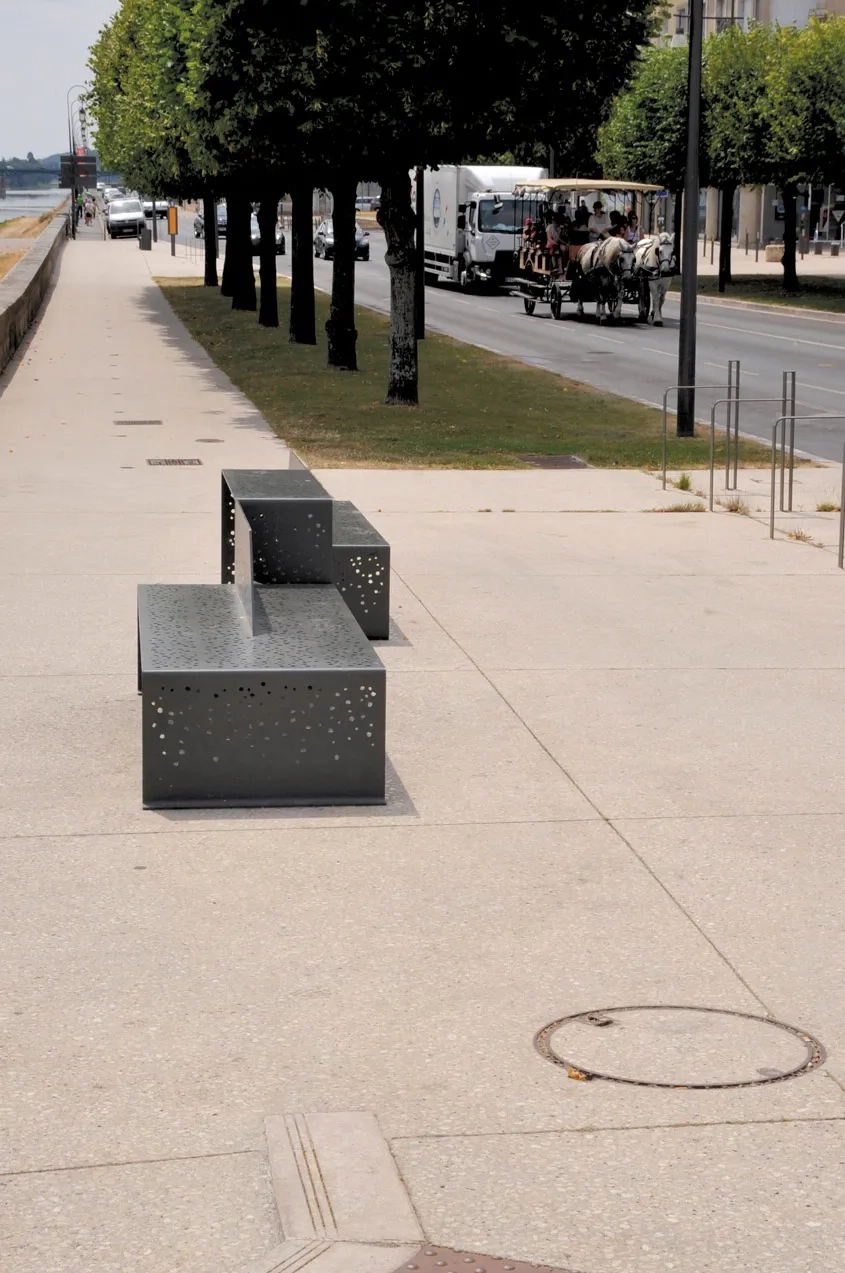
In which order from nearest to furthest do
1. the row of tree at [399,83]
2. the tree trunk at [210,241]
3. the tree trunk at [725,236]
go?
the row of tree at [399,83] < the tree trunk at [210,241] < the tree trunk at [725,236]

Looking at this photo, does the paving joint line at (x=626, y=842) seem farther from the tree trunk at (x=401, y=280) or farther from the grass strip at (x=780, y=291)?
the grass strip at (x=780, y=291)

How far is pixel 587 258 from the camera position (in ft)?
132

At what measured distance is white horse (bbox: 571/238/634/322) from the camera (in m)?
39.0

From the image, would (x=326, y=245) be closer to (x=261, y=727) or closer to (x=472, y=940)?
(x=261, y=727)

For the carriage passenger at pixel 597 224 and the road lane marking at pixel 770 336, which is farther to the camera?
the carriage passenger at pixel 597 224

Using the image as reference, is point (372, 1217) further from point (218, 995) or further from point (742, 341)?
point (742, 341)

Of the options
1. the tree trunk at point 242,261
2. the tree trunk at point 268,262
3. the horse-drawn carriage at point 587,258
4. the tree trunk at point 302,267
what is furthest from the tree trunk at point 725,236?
the tree trunk at point 302,267

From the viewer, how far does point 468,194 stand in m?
50.3

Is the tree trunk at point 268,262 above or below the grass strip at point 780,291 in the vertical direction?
above

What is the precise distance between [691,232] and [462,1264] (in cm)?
1687

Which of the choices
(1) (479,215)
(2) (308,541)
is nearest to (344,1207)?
(2) (308,541)

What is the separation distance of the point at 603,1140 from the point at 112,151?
197 feet

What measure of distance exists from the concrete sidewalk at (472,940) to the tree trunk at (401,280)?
11.3 meters

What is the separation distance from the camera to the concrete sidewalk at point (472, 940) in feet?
13.4
